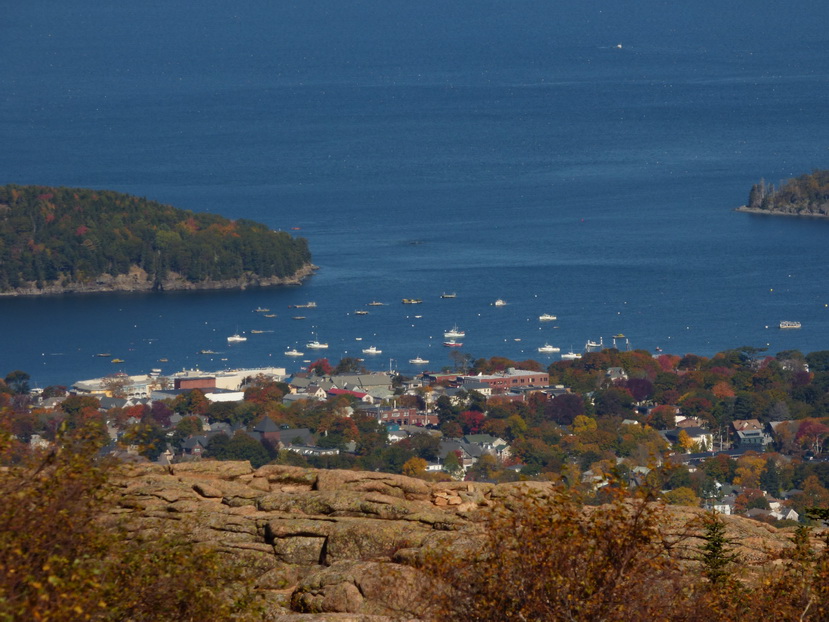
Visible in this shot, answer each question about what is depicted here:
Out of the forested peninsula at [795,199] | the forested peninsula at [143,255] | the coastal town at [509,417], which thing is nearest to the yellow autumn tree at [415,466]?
the coastal town at [509,417]

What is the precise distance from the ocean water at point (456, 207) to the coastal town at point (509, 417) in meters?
8.51

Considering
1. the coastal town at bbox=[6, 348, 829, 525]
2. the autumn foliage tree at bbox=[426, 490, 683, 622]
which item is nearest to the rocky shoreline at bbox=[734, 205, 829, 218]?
the coastal town at bbox=[6, 348, 829, 525]

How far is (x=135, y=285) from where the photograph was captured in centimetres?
9612

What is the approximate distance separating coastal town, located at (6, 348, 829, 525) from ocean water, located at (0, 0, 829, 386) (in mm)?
8511

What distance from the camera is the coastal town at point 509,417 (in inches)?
1661

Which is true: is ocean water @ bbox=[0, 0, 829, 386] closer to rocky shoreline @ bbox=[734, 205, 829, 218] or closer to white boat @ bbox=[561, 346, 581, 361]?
white boat @ bbox=[561, 346, 581, 361]

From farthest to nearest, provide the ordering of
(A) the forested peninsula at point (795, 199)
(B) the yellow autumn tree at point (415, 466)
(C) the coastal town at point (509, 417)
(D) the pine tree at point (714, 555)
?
(A) the forested peninsula at point (795, 199) < (C) the coastal town at point (509, 417) < (B) the yellow autumn tree at point (415, 466) < (D) the pine tree at point (714, 555)

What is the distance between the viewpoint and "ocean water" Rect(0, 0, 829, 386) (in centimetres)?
7800

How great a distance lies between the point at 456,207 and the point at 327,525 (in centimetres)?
10557

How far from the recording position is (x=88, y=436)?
30.9 ft

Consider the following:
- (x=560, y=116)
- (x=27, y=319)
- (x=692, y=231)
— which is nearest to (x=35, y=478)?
(x=27, y=319)

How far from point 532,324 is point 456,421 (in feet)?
85.2

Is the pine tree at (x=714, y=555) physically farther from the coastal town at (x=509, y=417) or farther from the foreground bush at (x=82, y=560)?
the coastal town at (x=509, y=417)

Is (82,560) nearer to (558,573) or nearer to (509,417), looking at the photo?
(558,573)
